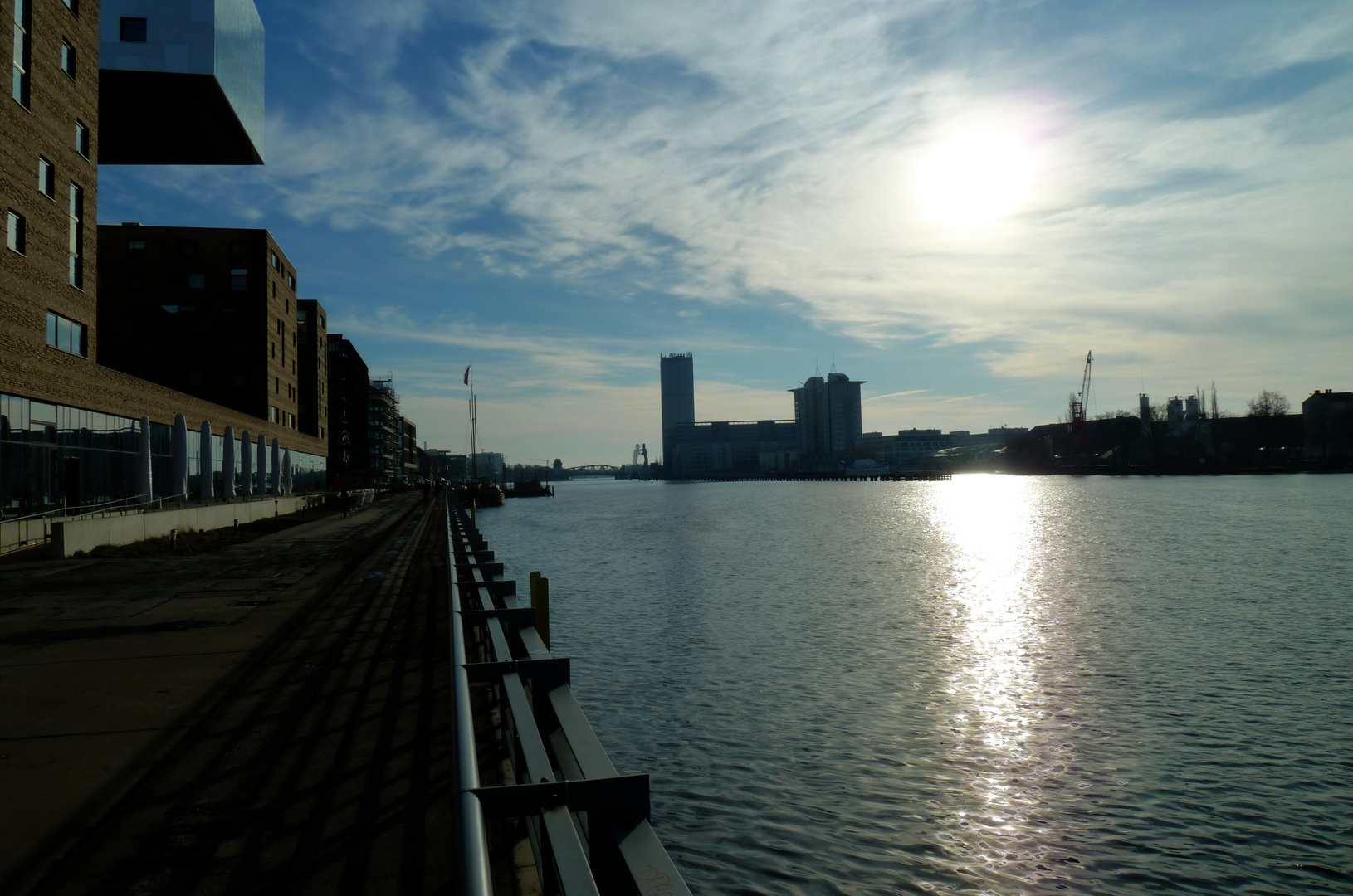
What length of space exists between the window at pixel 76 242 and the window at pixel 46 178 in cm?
179

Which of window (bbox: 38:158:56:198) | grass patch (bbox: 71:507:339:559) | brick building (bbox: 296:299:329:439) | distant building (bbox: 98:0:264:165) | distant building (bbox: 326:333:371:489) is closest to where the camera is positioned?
grass patch (bbox: 71:507:339:559)

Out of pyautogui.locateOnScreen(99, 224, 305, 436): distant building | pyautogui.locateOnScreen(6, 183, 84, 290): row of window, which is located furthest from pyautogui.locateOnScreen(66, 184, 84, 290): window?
pyautogui.locateOnScreen(99, 224, 305, 436): distant building

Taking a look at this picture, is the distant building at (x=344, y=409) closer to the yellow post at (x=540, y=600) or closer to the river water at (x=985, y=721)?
the river water at (x=985, y=721)

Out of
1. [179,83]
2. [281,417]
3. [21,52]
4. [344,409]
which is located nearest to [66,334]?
[21,52]

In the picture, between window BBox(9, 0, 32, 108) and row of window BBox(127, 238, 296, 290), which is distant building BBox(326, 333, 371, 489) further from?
window BBox(9, 0, 32, 108)

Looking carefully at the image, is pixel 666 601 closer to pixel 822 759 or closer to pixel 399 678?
pixel 822 759

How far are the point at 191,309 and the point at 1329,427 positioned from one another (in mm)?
194293

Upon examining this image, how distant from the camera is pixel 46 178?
34.9 meters

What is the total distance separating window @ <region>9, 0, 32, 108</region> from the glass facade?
37.8 feet

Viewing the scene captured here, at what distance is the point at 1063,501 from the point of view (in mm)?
103500

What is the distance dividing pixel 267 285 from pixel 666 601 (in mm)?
60991

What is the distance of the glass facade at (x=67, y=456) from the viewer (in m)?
30.7

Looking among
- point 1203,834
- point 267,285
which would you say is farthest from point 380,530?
point 267,285

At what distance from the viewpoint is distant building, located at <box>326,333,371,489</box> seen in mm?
137000
